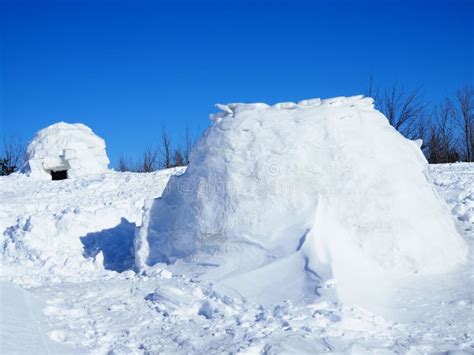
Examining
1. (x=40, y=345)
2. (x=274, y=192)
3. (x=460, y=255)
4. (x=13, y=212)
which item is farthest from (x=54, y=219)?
(x=460, y=255)

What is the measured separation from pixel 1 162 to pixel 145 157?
8157 mm

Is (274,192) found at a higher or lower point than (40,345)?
higher

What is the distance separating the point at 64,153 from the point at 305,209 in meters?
15.0

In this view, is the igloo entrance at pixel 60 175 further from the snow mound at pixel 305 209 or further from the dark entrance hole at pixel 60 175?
the snow mound at pixel 305 209

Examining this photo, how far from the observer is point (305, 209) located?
499 cm

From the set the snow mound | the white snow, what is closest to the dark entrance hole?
the white snow

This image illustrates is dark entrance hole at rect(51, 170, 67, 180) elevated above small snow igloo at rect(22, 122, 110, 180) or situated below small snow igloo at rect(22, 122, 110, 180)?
below

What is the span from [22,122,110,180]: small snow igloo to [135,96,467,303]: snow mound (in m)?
12.7

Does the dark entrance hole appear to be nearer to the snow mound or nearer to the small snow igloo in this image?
the small snow igloo

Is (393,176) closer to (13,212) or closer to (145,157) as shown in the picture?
(13,212)

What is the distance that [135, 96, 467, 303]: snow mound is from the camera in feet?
14.8

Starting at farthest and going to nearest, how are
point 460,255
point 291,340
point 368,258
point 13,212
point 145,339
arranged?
point 13,212 < point 460,255 < point 368,258 < point 145,339 < point 291,340

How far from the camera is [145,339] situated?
3.62 metres

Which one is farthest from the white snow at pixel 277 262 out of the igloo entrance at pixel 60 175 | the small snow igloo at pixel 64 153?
the igloo entrance at pixel 60 175
